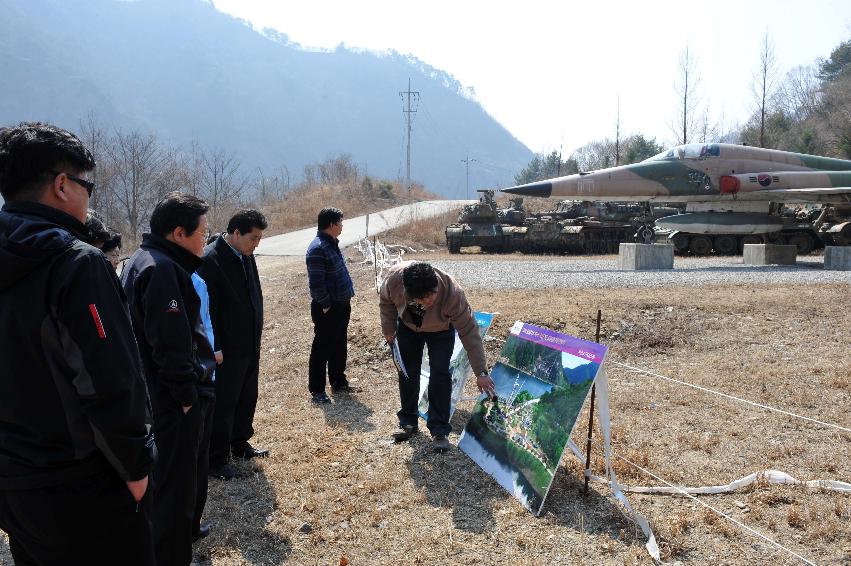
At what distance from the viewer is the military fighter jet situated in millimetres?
17703

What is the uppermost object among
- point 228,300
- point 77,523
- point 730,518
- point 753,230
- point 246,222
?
point 246,222

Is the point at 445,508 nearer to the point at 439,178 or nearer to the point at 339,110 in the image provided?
the point at 439,178

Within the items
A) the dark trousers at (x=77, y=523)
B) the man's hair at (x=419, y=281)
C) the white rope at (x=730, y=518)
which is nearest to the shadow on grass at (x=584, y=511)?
the white rope at (x=730, y=518)

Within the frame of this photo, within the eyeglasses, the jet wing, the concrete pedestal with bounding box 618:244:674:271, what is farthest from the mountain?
the eyeglasses

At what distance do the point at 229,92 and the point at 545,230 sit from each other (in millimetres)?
138725

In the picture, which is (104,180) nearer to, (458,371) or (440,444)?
(458,371)

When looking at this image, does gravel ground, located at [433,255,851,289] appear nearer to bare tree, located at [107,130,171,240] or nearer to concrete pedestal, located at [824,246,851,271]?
concrete pedestal, located at [824,246,851,271]

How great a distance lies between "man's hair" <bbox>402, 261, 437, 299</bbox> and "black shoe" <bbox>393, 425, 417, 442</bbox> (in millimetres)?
1322

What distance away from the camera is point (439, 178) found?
155125 millimetres

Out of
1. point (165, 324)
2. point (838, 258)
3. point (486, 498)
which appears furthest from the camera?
point (838, 258)

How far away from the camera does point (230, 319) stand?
459 cm

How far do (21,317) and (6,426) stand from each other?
337mm

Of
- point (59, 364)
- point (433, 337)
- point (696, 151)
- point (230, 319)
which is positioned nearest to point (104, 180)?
point (696, 151)

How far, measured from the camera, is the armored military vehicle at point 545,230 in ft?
75.1
